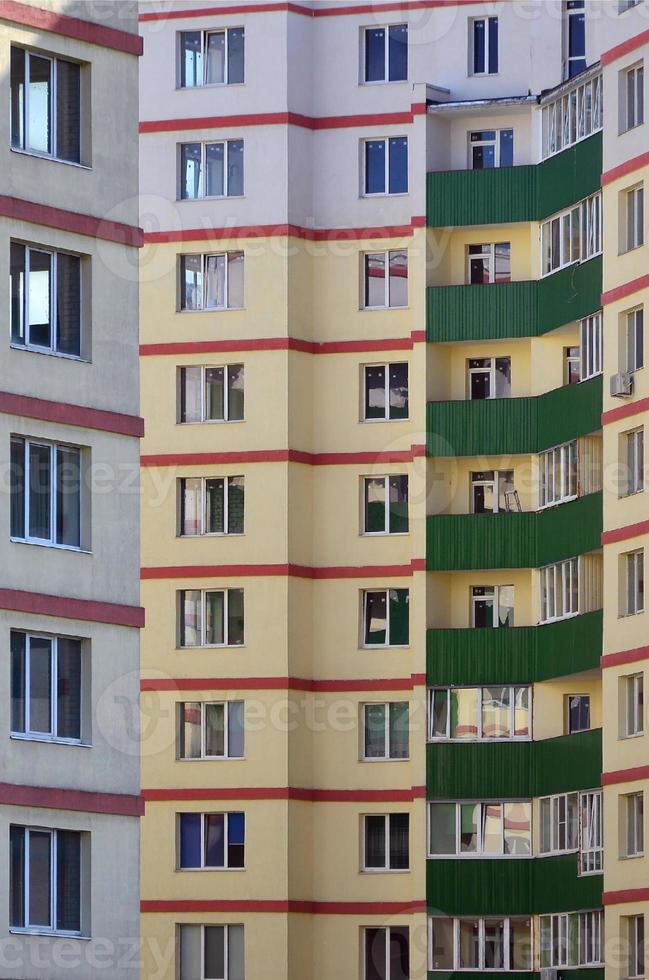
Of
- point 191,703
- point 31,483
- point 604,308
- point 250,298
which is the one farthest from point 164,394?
point 31,483

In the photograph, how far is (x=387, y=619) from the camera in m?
73.9

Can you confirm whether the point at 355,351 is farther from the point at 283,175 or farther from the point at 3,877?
the point at 3,877

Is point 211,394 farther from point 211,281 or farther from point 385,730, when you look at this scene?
point 385,730

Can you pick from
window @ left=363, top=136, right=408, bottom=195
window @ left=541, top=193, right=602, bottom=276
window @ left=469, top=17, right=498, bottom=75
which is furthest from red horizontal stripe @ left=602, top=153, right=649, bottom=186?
window @ left=363, top=136, right=408, bottom=195

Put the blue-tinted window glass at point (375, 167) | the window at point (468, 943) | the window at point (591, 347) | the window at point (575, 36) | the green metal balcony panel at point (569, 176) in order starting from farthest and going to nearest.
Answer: the blue-tinted window glass at point (375, 167) → the window at point (575, 36) → the window at point (468, 943) → the green metal balcony panel at point (569, 176) → the window at point (591, 347)

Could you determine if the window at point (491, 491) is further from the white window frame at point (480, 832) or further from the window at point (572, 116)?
the window at point (572, 116)

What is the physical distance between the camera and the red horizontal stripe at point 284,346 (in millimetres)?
73938

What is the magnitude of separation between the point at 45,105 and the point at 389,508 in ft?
93.4

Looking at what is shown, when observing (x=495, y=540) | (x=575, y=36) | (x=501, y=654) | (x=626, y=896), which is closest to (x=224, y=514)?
(x=495, y=540)

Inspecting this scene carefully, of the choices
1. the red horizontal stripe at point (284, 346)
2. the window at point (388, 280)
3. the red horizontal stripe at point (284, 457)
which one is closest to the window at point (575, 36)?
the window at point (388, 280)

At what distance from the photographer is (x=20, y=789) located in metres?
44.6

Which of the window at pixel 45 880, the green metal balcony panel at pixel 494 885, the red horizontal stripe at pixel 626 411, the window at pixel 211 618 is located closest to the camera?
the window at pixel 45 880

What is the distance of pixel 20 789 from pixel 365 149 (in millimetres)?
34156

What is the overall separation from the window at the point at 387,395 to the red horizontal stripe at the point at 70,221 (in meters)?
26.9
